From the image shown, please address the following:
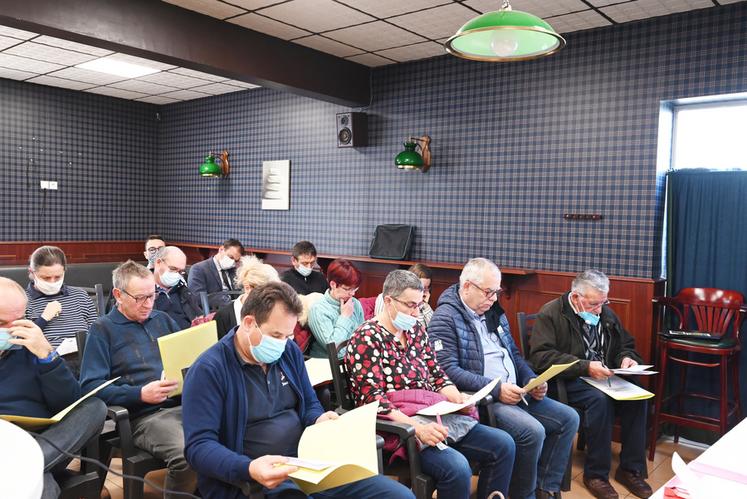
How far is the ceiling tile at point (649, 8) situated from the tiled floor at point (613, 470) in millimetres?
3175

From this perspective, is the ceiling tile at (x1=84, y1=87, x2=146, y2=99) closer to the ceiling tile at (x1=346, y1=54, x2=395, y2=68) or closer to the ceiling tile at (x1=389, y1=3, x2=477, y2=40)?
the ceiling tile at (x1=346, y1=54, x2=395, y2=68)

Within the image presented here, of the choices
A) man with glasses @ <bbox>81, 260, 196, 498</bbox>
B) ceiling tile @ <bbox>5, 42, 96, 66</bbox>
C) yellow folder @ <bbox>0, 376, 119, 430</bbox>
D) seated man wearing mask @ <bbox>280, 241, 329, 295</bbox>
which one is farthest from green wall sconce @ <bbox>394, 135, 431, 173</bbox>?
yellow folder @ <bbox>0, 376, 119, 430</bbox>

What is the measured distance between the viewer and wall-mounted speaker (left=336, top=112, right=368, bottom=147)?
20.2 feet

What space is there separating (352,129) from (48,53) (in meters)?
3.15

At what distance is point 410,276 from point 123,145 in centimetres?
672

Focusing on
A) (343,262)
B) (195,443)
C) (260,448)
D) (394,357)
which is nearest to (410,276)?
(394,357)

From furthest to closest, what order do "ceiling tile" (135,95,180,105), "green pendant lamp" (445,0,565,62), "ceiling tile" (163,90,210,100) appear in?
"ceiling tile" (135,95,180,105) → "ceiling tile" (163,90,210,100) → "green pendant lamp" (445,0,565,62)

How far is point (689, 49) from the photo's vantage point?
4.35 metres

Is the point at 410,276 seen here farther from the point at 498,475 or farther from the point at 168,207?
the point at 168,207

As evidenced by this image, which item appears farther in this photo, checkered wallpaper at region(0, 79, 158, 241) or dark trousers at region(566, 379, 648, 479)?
checkered wallpaper at region(0, 79, 158, 241)

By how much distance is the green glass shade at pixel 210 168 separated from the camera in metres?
7.39

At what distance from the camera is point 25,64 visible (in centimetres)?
652

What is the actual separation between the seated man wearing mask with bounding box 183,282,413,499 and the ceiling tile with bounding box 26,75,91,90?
6446 mm

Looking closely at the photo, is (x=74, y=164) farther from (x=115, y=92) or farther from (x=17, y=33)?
(x=17, y=33)
